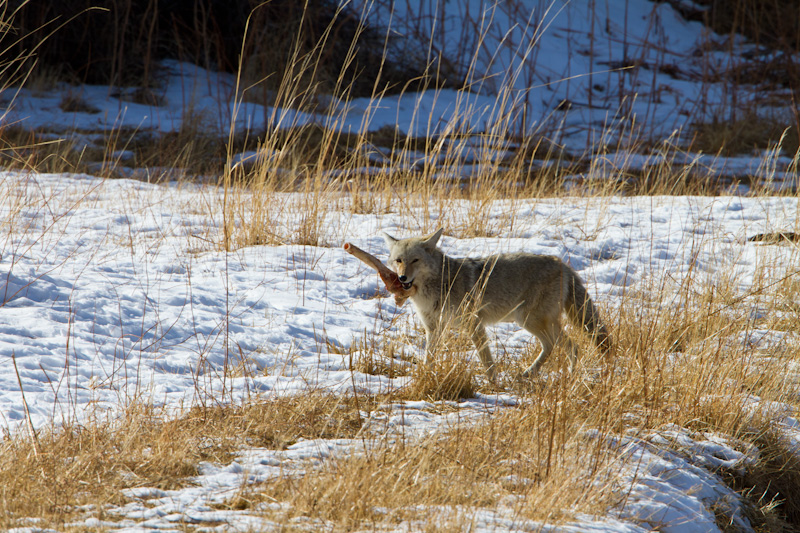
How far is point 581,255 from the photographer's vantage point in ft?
21.1

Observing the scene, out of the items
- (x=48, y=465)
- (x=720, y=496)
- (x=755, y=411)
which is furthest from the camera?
(x=755, y=411)

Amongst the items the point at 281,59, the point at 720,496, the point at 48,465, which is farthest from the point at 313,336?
the point at 281,59

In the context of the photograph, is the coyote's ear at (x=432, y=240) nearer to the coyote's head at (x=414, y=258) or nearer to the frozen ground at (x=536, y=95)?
the coyote's head at (x=414, y=258)

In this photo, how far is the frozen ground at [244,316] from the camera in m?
2.78

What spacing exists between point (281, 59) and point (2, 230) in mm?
9106

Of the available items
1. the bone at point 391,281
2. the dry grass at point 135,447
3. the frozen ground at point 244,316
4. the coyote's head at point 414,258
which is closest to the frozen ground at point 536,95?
the frozen ground at point 244,316

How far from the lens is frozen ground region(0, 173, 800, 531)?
9.11 feet

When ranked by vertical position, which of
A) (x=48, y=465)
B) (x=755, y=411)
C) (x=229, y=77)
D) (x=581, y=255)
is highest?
(x=229, y=77)

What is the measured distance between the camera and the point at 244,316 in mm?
4746

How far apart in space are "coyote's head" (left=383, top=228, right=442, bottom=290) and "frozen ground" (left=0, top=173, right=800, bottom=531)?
0.38 metres

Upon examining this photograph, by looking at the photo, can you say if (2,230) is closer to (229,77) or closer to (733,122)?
(229,77)

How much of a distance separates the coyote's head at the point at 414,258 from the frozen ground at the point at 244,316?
381 millimetres

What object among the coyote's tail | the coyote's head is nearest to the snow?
the coyote's head

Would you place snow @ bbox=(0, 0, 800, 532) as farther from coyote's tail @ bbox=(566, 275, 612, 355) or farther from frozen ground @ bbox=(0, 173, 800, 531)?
coyote's tail @ bbox=(566, 275, 612, 355)
